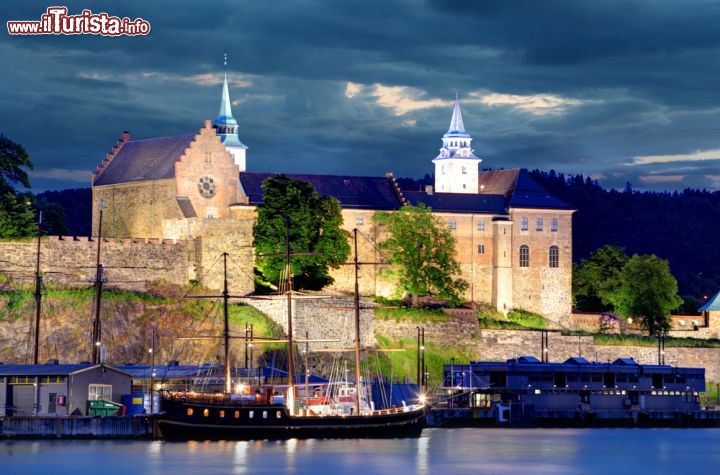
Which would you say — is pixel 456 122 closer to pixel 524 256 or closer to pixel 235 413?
pixel 524 256

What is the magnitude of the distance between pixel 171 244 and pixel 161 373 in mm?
16044

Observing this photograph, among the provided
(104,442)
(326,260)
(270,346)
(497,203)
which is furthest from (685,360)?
(104,442)

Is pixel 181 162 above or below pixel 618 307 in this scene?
above

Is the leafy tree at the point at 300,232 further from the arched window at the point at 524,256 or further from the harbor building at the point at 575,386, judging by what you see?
the arched window at the point at 524,256

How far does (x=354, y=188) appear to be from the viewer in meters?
125

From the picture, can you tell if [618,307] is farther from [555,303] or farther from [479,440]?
[479,440]

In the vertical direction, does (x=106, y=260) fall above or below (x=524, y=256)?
below

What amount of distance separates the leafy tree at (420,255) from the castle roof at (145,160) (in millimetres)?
16293

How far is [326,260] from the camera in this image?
366ft

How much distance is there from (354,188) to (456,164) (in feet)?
78.3

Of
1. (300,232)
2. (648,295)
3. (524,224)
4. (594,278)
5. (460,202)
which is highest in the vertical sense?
(460,202)

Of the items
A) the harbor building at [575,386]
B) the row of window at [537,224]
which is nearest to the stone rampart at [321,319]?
the harbor building at [575,386]

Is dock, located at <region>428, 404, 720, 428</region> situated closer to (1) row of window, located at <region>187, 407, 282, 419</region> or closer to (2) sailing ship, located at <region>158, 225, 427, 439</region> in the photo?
(2) sailing ship, located at <region>158, 225, 427, 439</region>

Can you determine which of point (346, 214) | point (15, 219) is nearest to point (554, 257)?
point (346, 214)
